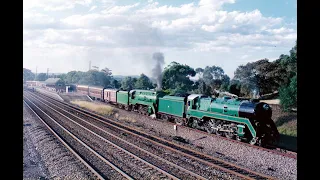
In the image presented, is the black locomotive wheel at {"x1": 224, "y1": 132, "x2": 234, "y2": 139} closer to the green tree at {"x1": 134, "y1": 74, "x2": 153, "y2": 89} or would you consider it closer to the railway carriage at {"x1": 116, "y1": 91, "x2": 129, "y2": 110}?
the railway carriage at {"x1": 116, "y1": 91, "x2": 129, "y2": 110}

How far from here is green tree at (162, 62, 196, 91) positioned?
2145cm

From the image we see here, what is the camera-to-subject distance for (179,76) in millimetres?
21938

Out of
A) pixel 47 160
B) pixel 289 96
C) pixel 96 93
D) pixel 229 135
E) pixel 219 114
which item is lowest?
pixel 47 160

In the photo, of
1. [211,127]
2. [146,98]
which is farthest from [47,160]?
[146,98]

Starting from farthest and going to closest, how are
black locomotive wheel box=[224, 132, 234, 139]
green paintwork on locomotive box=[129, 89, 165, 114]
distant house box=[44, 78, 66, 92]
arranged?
1. distant house box=[44, 78, 66, 92]
2. green paintwork on locomotive box=[129, 89, 165, 114]
3. black locomotive wheel box=[224, 132, 234, 139]

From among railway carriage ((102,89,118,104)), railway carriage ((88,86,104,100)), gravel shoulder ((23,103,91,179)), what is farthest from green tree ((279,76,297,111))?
railway carriage ((88,86,104,100))

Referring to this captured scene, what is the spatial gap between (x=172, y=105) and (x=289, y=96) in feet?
20.0

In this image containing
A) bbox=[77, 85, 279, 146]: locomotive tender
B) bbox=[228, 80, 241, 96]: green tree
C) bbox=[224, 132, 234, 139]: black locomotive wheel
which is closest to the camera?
bbox=[77, 85, 279, 146]: locomotive tender

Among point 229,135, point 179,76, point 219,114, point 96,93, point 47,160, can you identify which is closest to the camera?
point 47,160

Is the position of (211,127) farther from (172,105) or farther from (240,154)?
(172,105)

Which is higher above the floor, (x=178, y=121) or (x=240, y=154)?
(x=178, y=121)

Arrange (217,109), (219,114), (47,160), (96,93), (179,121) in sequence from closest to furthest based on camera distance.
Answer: (47,160), (219,114), (217,109), (179,121), (96,93)
